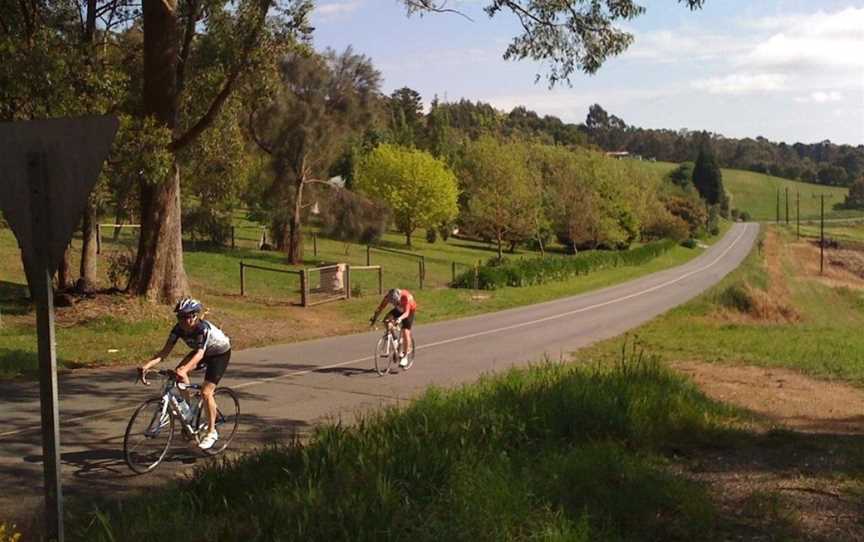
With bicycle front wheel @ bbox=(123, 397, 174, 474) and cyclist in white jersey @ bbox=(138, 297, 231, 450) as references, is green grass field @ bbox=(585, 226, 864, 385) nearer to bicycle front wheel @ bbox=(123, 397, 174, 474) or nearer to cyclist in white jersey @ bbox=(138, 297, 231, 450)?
cyclist in white jersey @ bbox=(138, 297, 231, 450)

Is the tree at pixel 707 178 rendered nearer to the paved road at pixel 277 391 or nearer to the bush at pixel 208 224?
the bush at pixel 208 224

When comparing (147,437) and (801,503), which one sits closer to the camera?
(801,503)

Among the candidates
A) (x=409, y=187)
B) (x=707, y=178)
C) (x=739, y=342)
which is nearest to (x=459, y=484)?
(x=739, y=342)

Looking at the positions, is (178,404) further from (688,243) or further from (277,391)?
(688,243)

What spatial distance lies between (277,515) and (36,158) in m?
2.28

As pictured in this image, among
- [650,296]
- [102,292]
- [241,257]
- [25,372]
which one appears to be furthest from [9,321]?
[650,296]

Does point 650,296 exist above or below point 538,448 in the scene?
below

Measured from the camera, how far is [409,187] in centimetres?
6919

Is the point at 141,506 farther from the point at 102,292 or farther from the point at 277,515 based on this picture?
the point at 102,292

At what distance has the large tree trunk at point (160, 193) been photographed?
63.3ft

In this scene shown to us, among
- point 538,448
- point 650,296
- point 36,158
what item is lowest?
point 650,296

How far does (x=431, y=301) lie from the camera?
107 feet

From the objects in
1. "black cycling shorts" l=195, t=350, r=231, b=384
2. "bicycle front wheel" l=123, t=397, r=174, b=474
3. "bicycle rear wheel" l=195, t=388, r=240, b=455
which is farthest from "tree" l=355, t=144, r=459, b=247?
"bicycle front wheel" l=123, t=397, r=174, b=474

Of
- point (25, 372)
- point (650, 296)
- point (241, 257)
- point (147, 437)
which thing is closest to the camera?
point (147, 437)
